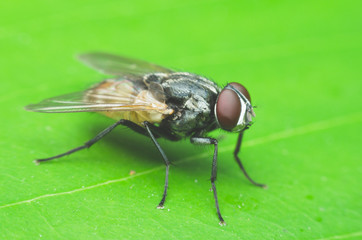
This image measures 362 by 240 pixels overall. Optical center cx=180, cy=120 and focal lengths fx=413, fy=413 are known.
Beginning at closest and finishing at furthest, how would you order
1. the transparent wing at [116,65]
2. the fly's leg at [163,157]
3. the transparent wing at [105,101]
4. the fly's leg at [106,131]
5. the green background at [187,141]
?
the green background at [187,141] → the fly's leg at [163,157] → the transparent wing at [105,101] → the fly's leg at [106,131] → the transparent wing at [116,65]

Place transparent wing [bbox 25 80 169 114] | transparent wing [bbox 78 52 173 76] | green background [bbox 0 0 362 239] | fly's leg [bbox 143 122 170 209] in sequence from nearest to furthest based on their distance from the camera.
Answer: green background [bbox 0 0 362 239], fly's leg [bbox 143 122 170 209], transparent wing [bbox 25 80 169 114], transparent wing [bbox 78 52 173 76]

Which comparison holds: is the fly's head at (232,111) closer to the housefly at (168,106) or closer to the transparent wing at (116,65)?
the housefly at (168,106)

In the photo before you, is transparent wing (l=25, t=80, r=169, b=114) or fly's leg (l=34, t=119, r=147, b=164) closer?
transparent wing (l=25, t=80, r=169, b=114)

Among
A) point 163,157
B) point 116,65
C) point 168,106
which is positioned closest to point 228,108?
point 168,106

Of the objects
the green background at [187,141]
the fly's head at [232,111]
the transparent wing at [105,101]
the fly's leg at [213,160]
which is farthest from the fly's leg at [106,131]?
the fly's head at [232,111]

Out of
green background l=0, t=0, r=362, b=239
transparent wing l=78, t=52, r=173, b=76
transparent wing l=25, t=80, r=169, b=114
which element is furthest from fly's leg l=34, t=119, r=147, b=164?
transparent wing l=78, t=52, r=173, b=76

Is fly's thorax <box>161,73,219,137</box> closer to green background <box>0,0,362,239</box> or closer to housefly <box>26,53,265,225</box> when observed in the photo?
housefly <box>26,53,265,225</box>

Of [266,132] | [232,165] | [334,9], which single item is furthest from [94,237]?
[334,9]
